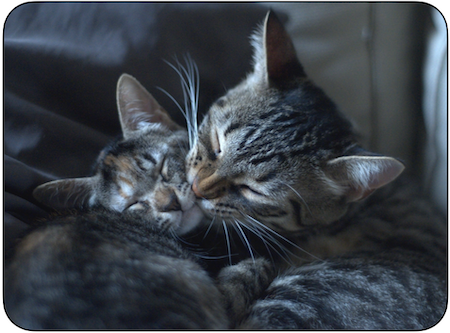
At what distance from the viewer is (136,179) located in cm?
121

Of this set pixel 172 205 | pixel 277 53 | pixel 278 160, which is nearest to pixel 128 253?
pixel 172 205

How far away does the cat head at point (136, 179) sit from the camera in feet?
3.77

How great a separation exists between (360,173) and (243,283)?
0.51 m

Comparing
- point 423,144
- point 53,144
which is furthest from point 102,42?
point 423,144

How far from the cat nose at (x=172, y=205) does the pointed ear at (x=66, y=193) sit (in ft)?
1.03

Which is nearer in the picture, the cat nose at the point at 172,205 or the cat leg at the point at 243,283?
the cat leg at the point at 243,283

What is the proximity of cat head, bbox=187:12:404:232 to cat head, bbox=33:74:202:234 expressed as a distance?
75mm

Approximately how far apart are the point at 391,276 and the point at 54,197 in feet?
3.77

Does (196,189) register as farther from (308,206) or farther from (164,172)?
(308,206)

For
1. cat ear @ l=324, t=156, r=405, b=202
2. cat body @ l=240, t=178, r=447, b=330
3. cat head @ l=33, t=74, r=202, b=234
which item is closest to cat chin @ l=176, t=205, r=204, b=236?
cat head @ l=33, t=74, r=202, b=234

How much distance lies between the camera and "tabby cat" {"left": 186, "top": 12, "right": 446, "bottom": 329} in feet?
3.21

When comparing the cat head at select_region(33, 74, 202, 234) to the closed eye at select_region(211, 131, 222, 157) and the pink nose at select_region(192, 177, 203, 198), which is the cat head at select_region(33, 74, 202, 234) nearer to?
the pink nose at select_region(192, 177, 203, 198)

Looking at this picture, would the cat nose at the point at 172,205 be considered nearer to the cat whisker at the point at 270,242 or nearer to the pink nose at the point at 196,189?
the pink nose at the point at 196,189

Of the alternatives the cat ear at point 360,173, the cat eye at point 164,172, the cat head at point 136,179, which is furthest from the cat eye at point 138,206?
the cat ear at point 360,173
